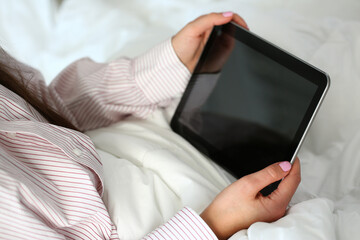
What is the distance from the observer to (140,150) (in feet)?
2.17

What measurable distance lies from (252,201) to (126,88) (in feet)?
1.07

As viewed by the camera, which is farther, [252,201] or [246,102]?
[246,102]

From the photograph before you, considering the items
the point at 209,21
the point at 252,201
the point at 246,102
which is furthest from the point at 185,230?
the point at 209,21

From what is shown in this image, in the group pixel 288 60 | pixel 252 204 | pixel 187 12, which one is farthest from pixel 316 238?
pixel 187 12

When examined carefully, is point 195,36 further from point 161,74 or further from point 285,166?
point 285,166

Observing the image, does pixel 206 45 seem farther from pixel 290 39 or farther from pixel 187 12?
pixel 187 12

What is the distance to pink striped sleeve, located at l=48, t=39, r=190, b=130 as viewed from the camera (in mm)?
745

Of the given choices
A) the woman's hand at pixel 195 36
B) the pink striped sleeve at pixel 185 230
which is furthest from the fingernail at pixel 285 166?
the woman's hand at pixel 195 36

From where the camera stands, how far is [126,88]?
758 millimetres

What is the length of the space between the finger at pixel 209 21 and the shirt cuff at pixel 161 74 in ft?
0.18

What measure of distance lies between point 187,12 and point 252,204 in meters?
0.54

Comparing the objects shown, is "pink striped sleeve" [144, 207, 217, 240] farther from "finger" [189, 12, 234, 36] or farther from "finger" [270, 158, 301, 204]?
"finger" [189, 12, 234, 36]

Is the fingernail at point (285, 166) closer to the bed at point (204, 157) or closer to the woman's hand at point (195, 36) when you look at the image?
the bed at point (204, 157)

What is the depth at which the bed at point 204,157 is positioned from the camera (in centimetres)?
56
